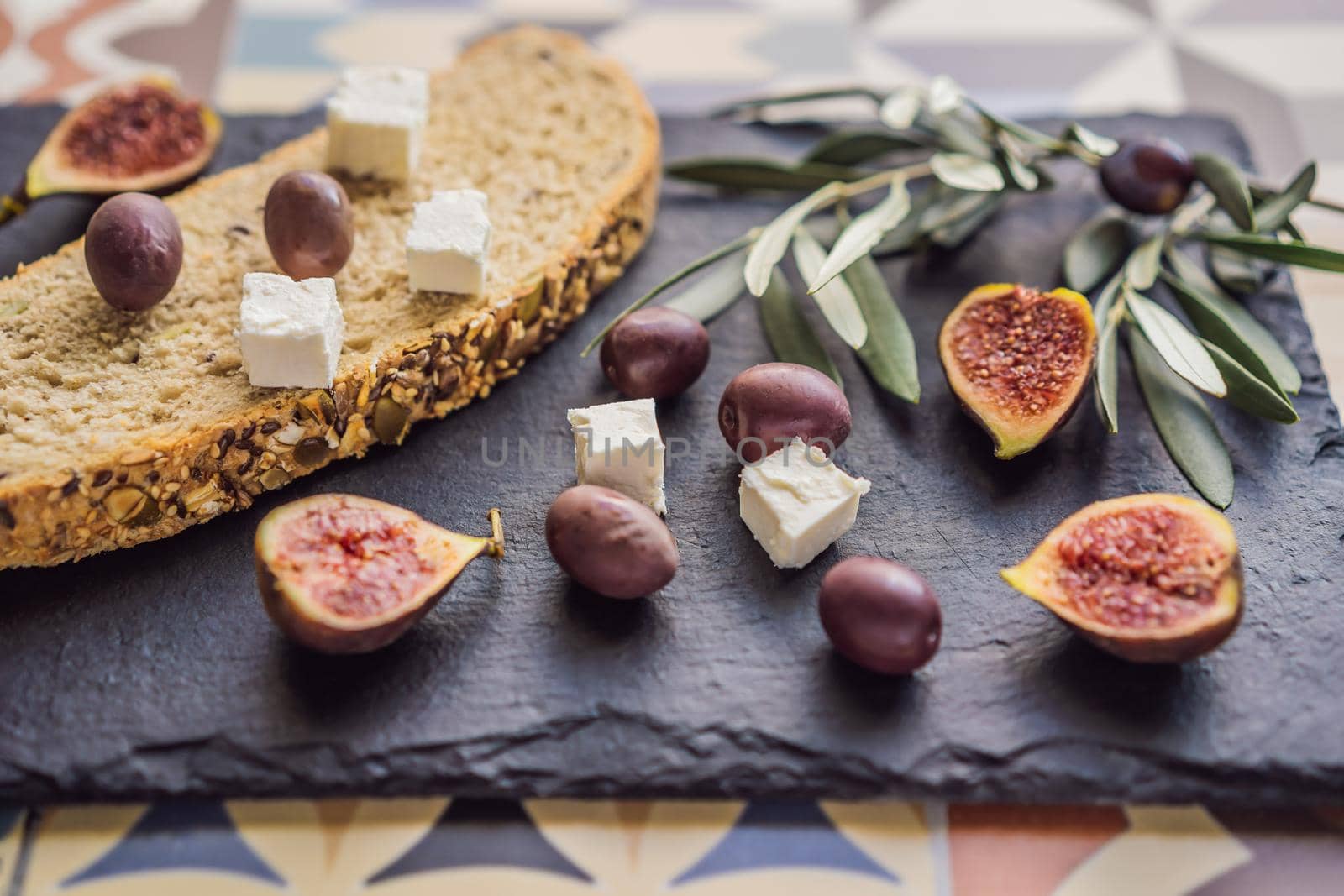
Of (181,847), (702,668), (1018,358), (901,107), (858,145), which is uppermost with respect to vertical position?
(901,107)

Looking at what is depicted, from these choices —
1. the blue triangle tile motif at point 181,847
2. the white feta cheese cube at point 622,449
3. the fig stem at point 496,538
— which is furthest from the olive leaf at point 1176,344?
the blue triangle tile motif at point 181,847

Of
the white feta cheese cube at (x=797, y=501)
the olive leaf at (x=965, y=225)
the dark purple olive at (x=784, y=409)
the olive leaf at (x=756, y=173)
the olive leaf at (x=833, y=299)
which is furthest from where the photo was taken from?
the olive leaf at (x=756, y=173)

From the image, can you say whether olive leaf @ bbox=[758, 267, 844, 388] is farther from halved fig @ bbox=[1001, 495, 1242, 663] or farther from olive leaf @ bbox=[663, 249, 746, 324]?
halved fig @ bbox=[1001, 495, 1242, 663]

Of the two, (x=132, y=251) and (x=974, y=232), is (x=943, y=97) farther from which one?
(x=132, y=251)

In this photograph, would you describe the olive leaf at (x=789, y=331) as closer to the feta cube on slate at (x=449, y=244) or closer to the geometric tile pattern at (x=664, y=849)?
the feta cube on slate at (x=449, y=244)

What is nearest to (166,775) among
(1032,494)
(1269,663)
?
(1032,494)

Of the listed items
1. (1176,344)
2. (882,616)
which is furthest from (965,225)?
(882,616)
